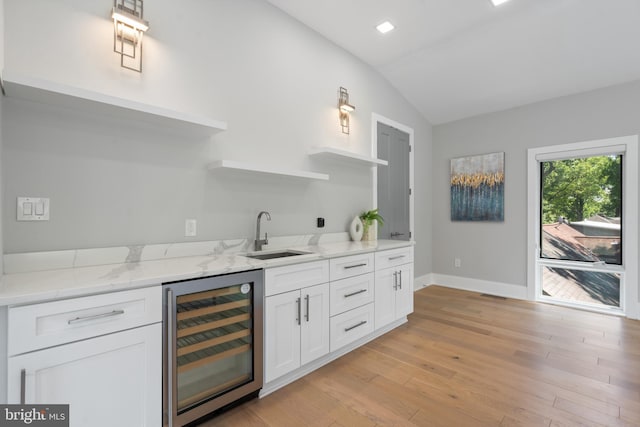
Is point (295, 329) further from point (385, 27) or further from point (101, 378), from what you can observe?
point (385, 27)

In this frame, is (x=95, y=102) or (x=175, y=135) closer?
(x=95, y=102)

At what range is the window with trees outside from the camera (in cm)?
357

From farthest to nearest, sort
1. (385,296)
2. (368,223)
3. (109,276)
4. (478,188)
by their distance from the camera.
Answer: (478,188) → (368,223) → (385,296) → (109,276)

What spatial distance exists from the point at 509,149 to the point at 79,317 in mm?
4811

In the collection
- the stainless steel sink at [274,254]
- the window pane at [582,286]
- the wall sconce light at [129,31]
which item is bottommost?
the window pane at [582,286]

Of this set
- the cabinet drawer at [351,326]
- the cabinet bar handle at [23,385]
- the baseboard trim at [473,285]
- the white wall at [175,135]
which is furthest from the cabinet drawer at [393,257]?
the cabinet bar handle at [23,385]

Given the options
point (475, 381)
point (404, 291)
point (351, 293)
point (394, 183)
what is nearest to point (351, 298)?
point (351, 293)

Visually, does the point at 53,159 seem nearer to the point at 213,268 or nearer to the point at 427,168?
the point at 213,268

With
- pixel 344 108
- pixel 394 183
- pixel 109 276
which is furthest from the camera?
pixel 394 183

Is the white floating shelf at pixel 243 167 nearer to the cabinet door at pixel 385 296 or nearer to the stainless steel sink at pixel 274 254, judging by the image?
the stainless steel sink at pixel 274 254

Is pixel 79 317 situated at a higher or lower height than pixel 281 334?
higher

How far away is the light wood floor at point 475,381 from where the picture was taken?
175 centimetres

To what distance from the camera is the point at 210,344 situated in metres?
1.66

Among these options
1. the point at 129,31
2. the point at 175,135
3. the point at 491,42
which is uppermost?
the point at 491,42
